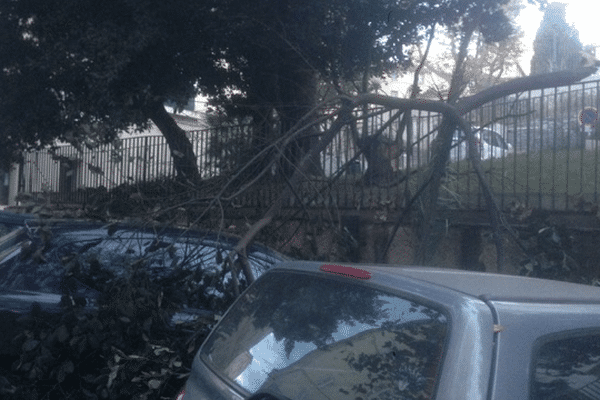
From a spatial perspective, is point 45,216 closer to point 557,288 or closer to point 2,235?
point 2,235

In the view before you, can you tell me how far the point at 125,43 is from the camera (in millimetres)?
9266

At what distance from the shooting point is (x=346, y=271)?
9.09 feet

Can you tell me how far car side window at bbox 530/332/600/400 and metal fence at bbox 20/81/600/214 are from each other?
3100 millimetres

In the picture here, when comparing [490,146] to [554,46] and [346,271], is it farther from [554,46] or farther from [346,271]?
[554,46]

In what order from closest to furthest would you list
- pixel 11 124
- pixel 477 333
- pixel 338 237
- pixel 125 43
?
pixel 477 333 → pixel 338 237 → pixel 125 43 → pixel 11 124

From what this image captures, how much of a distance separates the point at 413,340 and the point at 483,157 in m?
5.00

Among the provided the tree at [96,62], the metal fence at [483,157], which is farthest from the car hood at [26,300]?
the tree at [96,62]

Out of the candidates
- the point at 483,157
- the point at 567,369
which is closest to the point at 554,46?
the point at 483,157

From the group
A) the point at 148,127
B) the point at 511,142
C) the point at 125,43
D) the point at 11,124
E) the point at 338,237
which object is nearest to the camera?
the point at 338,237

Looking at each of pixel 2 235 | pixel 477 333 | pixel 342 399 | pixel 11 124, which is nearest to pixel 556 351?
pixel 477 333

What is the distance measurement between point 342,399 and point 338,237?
3.04 meters

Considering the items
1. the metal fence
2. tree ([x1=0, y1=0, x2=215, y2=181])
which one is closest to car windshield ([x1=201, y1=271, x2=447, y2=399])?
the metal fence

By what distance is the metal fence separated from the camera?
609cm

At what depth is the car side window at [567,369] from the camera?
2.24m
